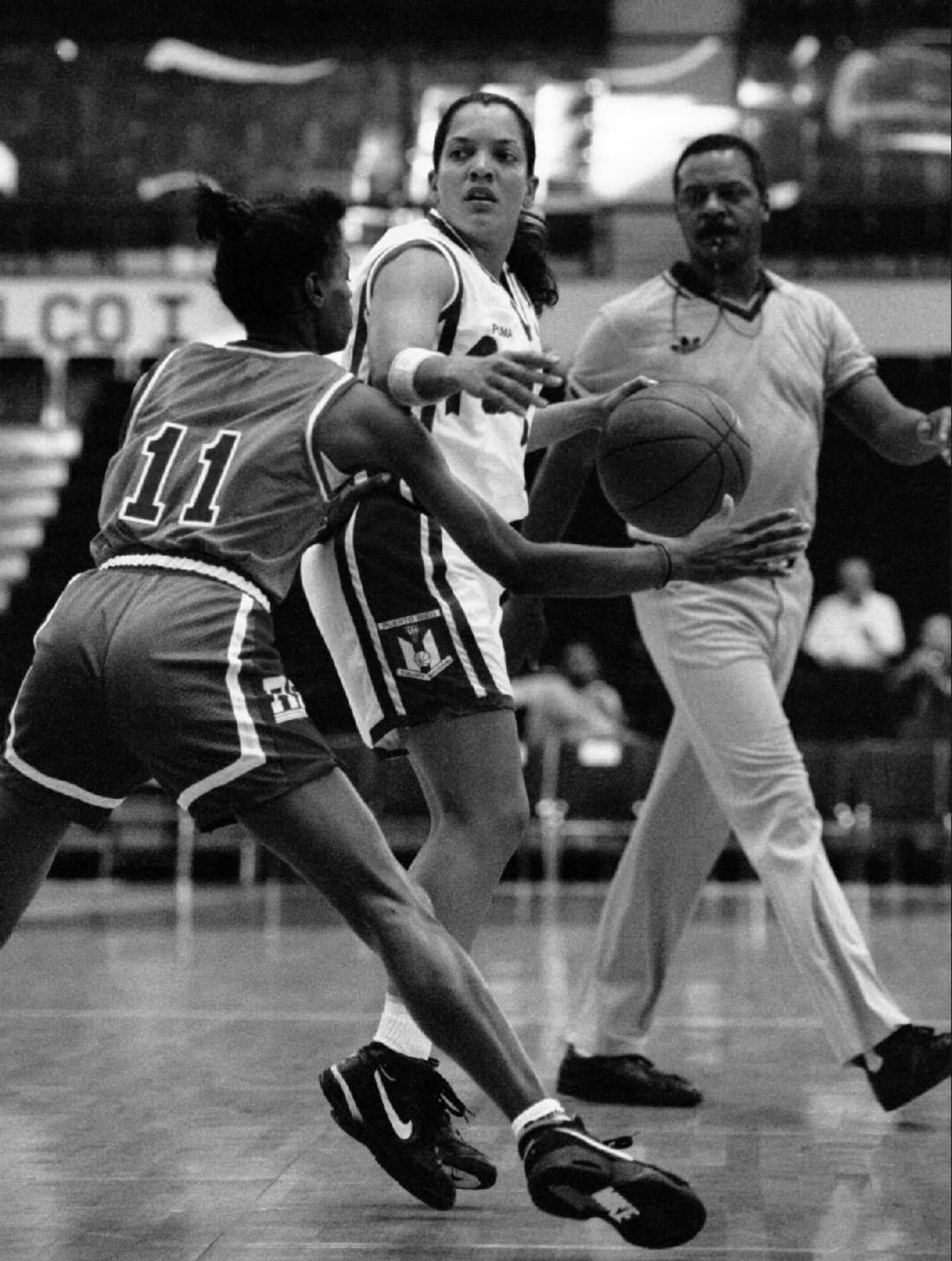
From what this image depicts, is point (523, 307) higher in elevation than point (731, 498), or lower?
higher

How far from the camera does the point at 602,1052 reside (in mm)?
4238

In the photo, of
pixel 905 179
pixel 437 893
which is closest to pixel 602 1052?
pixel 437 893

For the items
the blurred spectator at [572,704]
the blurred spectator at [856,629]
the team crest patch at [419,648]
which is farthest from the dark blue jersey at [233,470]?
the blurred spectator at [856,629]

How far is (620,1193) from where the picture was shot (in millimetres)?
2662

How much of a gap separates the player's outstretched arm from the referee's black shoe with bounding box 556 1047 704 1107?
4.82ft

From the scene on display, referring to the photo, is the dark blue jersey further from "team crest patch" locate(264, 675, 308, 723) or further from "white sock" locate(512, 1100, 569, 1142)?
"white sock" locate(512, 1100, 569, 1142)

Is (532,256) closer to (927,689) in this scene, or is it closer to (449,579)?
(449,579)

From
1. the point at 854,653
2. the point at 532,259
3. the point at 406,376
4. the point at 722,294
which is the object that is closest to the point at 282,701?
the point at 406,376

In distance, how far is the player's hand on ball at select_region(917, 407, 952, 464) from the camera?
13.5 ft

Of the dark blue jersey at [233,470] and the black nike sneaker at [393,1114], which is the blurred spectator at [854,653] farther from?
the dark blue jersey at [233,470]

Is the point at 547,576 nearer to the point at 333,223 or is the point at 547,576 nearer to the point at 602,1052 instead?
the point at 333,223

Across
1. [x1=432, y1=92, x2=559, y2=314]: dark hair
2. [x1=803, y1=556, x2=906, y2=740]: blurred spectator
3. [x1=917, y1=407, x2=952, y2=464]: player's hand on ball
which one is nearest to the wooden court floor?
[x1=917, y1=407, x2=952, y2=464]: player's hand on ball

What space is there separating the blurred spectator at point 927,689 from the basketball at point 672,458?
7723mm

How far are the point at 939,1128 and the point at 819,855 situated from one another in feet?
1.80
